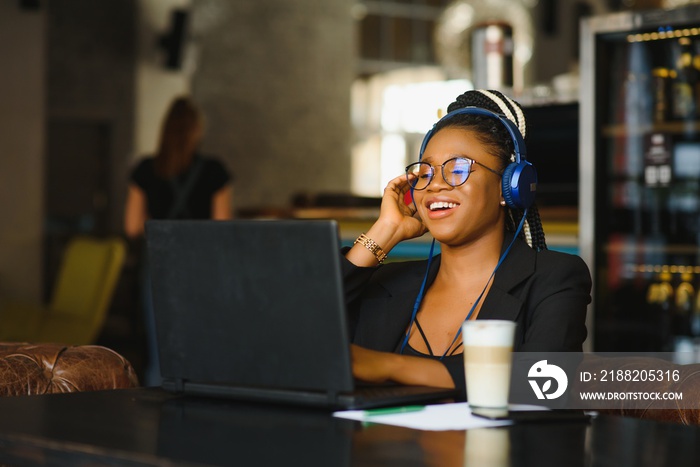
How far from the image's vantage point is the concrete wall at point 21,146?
333 inches

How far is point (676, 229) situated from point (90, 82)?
722cm

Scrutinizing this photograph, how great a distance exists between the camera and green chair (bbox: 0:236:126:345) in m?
5.04

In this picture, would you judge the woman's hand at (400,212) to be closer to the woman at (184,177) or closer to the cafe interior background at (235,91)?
the cafe interior background at (235,91)

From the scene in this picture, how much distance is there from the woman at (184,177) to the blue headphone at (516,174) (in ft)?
9.65

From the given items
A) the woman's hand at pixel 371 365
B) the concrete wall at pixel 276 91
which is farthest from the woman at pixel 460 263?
the concrete wall at pixel 276 91

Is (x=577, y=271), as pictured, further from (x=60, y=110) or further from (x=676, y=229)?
(x=60, y=110)

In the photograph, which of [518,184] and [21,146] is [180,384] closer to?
[518,184]

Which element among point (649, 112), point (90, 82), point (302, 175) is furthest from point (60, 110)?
point (649, 112)

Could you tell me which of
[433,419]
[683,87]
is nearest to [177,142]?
[683,87]

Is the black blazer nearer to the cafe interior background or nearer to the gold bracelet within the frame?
the gold bracelet

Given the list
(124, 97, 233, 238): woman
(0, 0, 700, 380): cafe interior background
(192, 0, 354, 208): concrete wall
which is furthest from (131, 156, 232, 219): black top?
(192, 0, 354, 208): concrete wall

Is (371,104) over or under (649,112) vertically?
over

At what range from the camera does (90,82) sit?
→ 32.2 feet

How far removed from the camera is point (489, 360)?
1.19m
